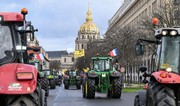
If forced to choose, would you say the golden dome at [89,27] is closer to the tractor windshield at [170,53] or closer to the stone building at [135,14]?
the stone building at [135,14]

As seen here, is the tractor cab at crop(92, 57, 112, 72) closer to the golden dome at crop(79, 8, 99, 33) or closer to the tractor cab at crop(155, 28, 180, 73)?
the tractor cab at crop(155, 28, 180, 73)

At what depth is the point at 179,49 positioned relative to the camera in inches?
397

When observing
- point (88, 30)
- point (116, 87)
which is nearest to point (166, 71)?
point (116, 87)

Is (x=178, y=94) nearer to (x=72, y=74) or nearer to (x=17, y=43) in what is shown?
(x=17, y=43)

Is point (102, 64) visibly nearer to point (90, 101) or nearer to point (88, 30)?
point (90, 101)

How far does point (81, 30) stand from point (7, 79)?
19018cm

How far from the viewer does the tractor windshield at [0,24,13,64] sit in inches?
346

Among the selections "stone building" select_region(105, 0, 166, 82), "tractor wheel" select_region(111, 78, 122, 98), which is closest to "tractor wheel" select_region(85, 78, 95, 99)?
"tractor wheel" select_region(111, 78, 122, 98)

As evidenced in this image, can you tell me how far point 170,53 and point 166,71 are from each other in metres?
0.52

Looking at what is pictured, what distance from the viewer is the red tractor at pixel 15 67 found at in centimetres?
793

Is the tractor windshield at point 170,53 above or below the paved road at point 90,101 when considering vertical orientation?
above

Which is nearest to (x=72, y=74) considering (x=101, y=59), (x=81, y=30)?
(x=101, y=59)

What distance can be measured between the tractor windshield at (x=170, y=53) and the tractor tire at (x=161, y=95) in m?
0.58

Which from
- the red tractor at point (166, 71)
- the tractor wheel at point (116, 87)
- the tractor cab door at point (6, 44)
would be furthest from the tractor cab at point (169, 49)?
the tractor wheel at point (116, 87)
